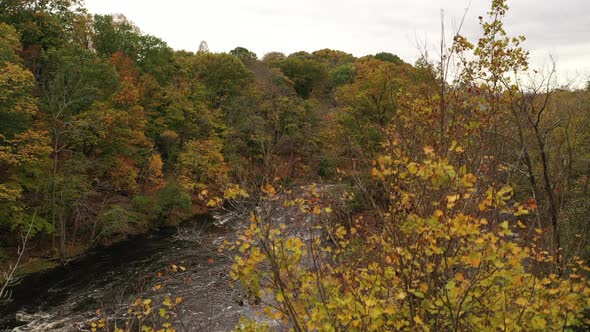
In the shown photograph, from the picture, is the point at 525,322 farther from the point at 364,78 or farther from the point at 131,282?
the point at 364,78

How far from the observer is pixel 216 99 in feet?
136

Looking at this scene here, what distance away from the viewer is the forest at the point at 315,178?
149 inches

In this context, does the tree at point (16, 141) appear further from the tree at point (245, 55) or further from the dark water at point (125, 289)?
the tree at point (245, 55)

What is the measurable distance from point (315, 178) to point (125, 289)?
14.4 m

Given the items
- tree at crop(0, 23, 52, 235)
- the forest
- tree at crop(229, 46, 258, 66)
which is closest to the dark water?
the forest

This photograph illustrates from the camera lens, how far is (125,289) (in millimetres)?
16297

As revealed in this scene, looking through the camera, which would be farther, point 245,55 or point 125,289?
point 245,55

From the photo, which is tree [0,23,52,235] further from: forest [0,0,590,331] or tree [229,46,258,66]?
tree [229,46,258,66]

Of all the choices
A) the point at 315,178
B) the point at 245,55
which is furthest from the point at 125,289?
the point at 245,55

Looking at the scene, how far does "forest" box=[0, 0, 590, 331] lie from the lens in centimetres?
379

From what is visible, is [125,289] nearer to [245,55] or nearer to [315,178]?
[315,178]

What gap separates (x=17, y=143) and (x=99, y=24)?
16.3m

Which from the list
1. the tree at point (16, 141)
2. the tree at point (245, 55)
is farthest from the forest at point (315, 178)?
the tree at point (245, 55)

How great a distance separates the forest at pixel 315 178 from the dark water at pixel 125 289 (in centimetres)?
51
